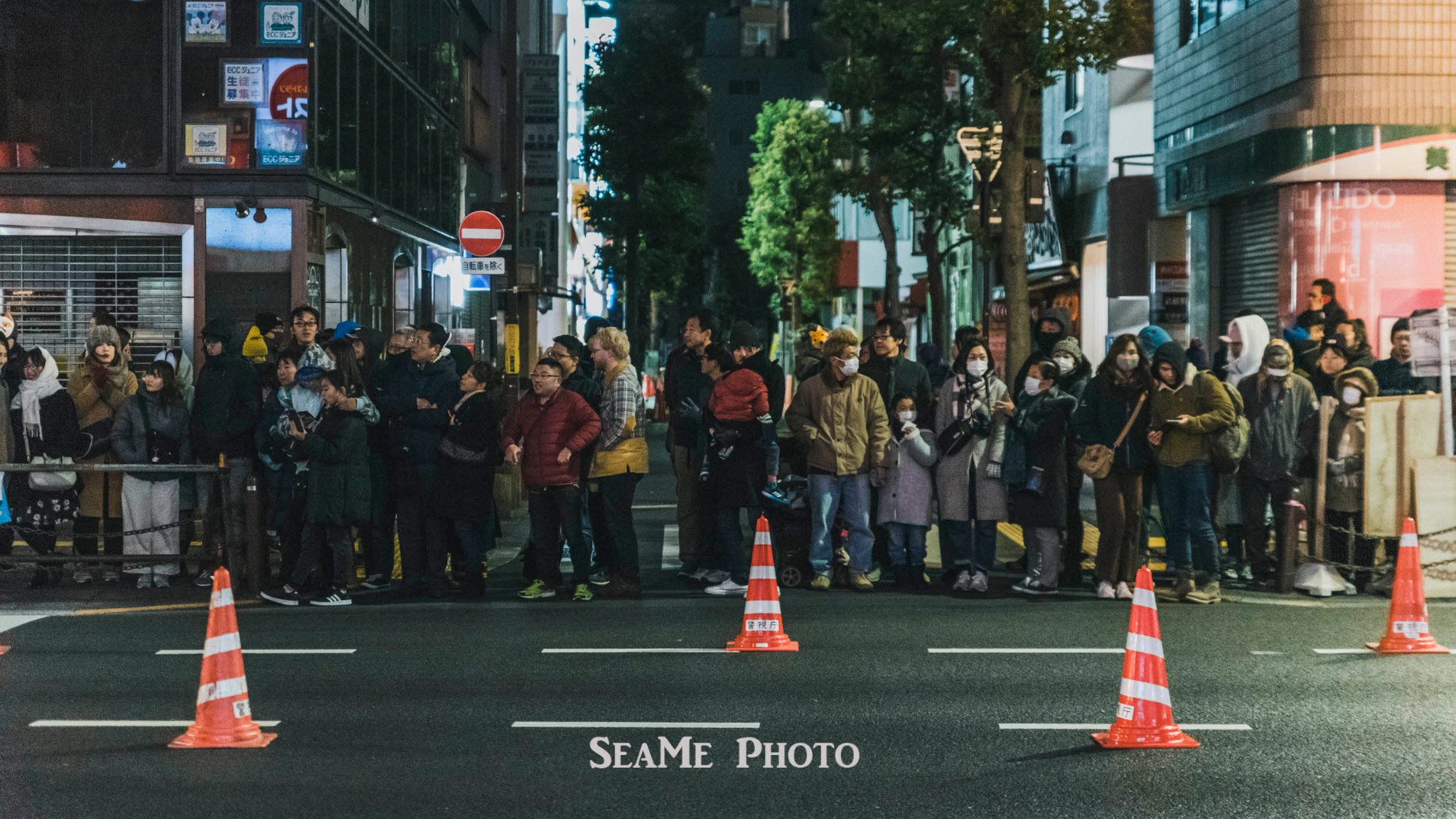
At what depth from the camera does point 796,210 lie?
2704 inches

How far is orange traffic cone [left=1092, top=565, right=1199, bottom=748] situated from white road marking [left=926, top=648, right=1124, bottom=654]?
2.52 m

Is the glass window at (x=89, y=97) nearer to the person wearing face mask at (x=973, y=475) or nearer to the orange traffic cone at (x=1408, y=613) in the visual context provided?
the person wearing face mask at (x=973, y=475)

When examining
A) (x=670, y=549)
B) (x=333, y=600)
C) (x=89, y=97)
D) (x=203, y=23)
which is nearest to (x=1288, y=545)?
(x=670, y=549)

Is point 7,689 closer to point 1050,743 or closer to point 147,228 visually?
point 1050,743

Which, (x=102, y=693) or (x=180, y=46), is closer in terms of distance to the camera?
(x=102, y=693)

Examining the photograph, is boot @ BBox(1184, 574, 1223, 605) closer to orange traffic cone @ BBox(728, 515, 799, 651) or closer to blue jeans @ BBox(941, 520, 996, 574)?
blue jeans @ BBox(941, 520, 996, 574)

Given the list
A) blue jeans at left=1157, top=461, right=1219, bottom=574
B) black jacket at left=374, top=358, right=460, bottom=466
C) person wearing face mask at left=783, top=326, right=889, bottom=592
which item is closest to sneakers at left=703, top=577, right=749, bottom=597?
person wearing face mask at left=783, top=326, right=889, bottom=592

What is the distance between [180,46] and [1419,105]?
47.8ft

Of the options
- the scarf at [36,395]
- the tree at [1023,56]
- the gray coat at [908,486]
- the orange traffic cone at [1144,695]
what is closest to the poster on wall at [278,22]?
the tree at [1023,56]

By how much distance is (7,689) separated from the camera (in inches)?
356

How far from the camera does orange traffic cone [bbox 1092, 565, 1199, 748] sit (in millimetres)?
7609

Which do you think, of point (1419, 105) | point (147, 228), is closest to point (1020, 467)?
point (1419, 105)

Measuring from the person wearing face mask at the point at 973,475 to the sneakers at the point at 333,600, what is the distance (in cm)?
442

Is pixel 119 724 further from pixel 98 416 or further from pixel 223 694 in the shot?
pixel 98 416
